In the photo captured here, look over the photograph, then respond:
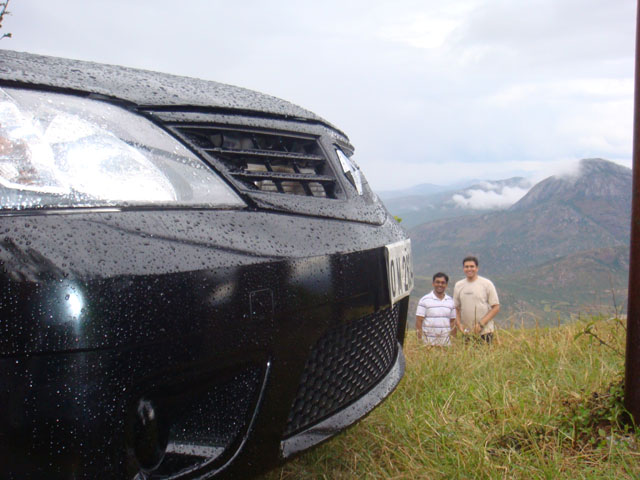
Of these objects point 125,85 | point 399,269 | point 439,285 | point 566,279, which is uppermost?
point 125,85

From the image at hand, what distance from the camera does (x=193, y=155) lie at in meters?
1.17

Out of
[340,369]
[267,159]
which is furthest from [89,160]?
[340,369]

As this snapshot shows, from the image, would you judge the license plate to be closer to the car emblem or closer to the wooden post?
the car emblem

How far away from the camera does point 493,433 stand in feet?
6.15

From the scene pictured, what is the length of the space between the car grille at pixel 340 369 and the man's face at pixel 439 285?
16.3 feet

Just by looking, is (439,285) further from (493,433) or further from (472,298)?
(493,433)

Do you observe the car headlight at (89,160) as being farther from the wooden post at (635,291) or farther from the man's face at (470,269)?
the man's face at (470,269)

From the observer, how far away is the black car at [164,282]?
89 cm

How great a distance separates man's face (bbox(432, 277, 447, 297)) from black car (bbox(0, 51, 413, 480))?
5.18 meters

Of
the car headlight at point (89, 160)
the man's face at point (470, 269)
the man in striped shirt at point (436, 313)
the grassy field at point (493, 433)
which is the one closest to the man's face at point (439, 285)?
the man in striped shirt at point (436, 313)

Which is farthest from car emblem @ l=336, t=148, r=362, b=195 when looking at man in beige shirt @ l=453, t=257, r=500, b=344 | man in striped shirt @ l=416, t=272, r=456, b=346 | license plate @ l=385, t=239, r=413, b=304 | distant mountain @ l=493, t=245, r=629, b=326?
distant mountain @ l=493, t=245, r=629, b=326

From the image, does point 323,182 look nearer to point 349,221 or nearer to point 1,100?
point 349,221

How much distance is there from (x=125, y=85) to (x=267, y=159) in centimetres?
35

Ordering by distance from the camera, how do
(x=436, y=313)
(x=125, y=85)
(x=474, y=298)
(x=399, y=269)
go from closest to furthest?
(x=125, y=85), (x=399, y=269), (x=436, y=313), (x=474, y=298)
